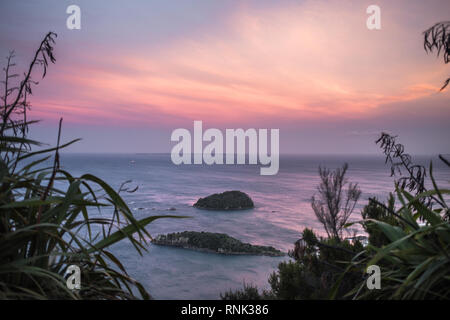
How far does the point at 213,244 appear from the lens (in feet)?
34.8

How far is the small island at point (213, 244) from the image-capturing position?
1037 cm

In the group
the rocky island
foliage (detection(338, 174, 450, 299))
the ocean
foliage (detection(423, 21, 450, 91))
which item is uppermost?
foliage (detection(423, 21, 450, 91))

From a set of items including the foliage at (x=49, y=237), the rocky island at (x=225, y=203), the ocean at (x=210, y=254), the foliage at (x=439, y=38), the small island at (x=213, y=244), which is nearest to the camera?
the foliage at (x=49, y=237)

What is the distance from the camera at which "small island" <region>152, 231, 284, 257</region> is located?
10.4 metres

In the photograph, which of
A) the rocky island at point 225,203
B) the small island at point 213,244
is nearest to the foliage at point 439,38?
the small island at point 213,244

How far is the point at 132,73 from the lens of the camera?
253 cm

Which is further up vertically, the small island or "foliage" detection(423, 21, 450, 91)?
"foliage" detection(423, 21, 450, 91)

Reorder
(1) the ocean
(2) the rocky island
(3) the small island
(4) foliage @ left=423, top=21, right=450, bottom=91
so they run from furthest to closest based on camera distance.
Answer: (2) the rocky island
(3) the small island
(1) the ocean
(4) foliage @ left=423, top=21, right=450, bottom=91

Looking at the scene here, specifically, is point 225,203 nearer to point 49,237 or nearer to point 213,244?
point 213,244

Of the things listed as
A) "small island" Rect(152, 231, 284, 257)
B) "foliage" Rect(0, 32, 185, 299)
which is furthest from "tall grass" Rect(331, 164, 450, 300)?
"small island" Rect(152, 231, 284, 257)

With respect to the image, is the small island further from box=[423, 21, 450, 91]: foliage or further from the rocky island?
box=[423, 21, 450, 91]: foliage

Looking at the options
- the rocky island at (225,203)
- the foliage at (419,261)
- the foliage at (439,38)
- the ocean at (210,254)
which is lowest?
the ocean at (210,254)

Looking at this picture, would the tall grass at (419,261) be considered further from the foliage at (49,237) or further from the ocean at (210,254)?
the ocean at (210,254)
